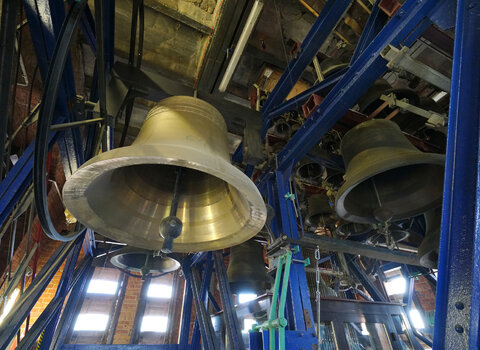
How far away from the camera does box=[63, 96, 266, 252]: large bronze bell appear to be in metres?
1.00

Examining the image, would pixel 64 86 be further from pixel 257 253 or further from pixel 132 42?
pixel 257 253

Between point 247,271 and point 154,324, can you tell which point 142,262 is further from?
point 154,324

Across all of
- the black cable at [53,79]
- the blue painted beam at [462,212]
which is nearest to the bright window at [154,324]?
the black cable at [53,79]

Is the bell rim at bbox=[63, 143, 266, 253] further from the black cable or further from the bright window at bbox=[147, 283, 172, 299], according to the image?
the bright window at bbox=[147, 283, 172, 299]

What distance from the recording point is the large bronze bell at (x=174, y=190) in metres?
1.00

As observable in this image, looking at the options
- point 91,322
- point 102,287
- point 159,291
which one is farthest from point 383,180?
point 91,322

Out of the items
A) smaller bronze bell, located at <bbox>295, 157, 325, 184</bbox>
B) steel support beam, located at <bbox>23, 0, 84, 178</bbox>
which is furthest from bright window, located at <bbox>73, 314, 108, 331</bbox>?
steel support beam, located at <bbox>23, 0, 84, 178</bbox>

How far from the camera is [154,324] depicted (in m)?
6.20

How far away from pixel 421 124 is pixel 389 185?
104 cm

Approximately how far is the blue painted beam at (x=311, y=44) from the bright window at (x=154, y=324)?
246 inches

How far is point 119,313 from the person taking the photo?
595 centimetres

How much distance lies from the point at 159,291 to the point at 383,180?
643cm

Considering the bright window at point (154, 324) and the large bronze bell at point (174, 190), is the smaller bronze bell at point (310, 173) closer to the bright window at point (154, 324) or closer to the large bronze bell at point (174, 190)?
the large bronze bell at point (174, 190)

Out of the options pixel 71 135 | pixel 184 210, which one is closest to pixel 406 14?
pixel 184 210
